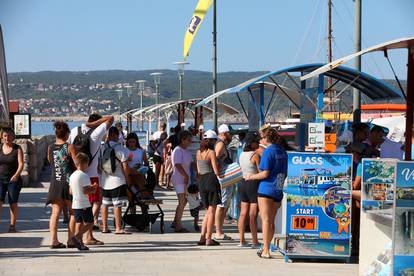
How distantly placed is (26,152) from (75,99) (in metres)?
129

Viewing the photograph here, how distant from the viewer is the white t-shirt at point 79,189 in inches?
456

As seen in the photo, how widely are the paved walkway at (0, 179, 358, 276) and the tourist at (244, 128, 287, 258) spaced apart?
0.57m

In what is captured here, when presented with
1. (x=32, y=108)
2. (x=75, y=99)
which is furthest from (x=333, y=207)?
(x=75, y=99)

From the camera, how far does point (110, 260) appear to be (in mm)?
11031

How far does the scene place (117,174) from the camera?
1353 cm

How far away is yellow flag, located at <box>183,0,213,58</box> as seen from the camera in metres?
29.0

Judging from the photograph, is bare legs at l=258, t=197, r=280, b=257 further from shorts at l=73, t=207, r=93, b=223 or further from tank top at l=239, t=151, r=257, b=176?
shorts at l=73, t=207, r=93, b=223

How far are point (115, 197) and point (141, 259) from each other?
2.55 meters

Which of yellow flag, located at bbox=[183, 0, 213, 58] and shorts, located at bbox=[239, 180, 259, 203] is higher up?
yellow flag, located at bbox=[183, 0, 213, 58]

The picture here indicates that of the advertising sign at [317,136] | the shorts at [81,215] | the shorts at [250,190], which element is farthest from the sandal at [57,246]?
the advertising sign at [317,136]

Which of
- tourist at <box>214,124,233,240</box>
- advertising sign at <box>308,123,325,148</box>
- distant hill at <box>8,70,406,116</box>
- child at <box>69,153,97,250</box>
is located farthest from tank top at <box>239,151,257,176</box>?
Answer: distant hill at <box>8,70,406,116</box>

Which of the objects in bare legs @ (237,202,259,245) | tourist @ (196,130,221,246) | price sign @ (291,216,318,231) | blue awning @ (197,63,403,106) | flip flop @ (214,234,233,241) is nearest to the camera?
price sign @ (291,216,318,231)

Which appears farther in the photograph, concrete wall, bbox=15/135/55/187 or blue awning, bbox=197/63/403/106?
concrete wall, bbox=15/135/55/187

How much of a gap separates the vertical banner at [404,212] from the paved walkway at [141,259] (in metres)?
1.84
